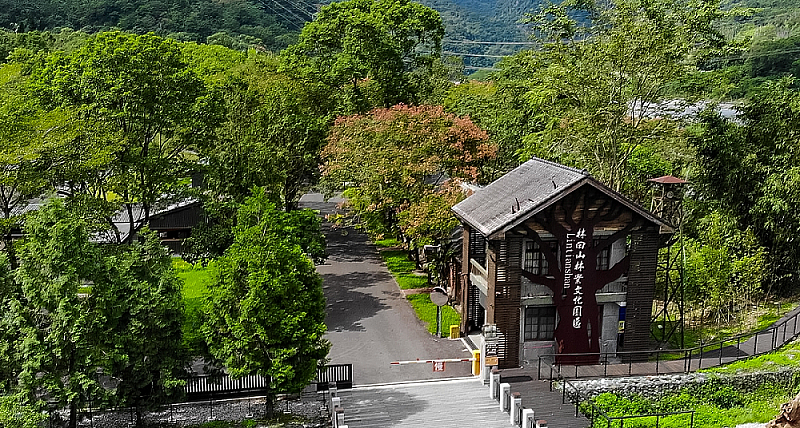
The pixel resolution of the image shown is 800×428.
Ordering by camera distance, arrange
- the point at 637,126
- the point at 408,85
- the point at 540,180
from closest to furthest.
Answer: the point at 540,180 < the point at 637,126 < the point at 408,85

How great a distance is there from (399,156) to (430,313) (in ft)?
22.6

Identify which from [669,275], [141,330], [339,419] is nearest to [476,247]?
[669,275]

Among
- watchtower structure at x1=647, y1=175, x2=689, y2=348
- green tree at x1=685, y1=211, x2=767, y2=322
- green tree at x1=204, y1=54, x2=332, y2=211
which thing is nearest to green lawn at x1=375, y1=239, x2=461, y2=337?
green tree at x1=204, y1=54, x2=332, y2=211

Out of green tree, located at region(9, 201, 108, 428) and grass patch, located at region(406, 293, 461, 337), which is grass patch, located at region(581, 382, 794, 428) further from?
green tree, located at region(9, 201, 108, 428)

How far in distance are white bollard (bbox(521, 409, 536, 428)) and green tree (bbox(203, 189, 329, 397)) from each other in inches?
219

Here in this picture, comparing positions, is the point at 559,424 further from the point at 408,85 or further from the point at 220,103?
the point at 408,85

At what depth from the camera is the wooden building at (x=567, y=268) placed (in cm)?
2069

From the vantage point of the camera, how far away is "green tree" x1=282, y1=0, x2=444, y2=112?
38750 millimetres

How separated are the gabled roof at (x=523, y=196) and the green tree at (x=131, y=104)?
1090cm

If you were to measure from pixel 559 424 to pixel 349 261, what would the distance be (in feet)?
63.0

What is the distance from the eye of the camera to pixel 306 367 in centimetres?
1794

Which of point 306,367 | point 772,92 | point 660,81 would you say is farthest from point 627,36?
point 306,367

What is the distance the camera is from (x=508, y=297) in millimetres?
21062

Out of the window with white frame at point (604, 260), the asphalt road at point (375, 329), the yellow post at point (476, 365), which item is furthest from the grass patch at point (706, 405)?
the asphalt road at point (375, 329)
